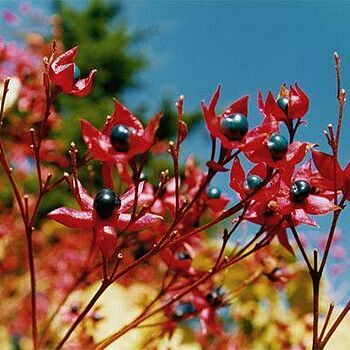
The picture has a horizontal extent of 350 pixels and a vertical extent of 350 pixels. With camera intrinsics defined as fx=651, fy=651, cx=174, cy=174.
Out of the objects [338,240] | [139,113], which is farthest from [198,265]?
[139,113]

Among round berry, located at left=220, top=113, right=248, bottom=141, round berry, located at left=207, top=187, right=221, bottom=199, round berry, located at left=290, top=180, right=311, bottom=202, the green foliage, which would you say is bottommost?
round berry, located at left=290, top=180, right=311, bottom=202

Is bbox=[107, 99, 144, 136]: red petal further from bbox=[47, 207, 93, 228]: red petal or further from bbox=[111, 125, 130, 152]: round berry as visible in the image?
bbox=[47, 207, 93, 228]: red petal

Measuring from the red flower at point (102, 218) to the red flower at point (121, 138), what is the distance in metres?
0.06

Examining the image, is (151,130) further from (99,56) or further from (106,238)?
(99,56)

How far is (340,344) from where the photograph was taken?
5.77 feet

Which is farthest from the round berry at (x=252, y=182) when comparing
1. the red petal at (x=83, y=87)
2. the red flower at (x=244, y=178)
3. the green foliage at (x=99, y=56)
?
the green foliage at (x=99, y=56)

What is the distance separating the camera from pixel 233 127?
0.67 metres

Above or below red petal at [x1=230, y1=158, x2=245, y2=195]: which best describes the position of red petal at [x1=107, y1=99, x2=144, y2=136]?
above

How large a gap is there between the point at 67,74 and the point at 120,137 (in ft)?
0.46

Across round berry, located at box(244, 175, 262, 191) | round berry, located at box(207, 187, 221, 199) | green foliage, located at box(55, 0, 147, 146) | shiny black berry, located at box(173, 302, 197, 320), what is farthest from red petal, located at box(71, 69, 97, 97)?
green foliage, located at box(55, 0, 147, 146)

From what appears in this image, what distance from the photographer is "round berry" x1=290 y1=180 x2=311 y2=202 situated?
737 millimetres

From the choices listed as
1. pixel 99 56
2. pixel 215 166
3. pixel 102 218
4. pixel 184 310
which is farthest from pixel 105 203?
pixel 99 56

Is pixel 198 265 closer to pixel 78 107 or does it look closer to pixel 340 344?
pixel 340 344

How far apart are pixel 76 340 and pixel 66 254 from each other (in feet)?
8.02
